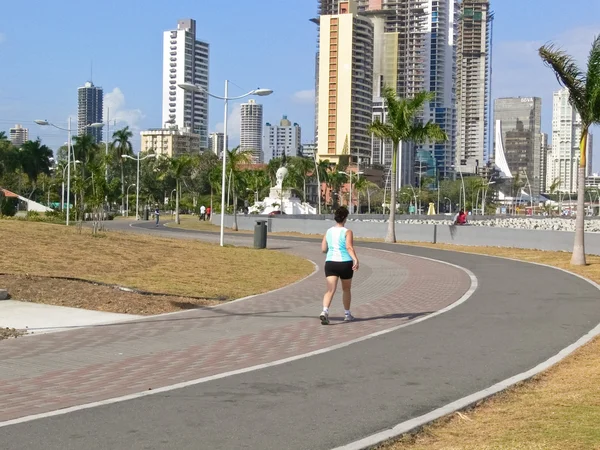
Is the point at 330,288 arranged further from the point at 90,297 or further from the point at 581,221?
the point at 581,221

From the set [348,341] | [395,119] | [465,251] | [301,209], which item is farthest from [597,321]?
[301,209]

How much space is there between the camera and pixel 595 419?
6168 millimetres

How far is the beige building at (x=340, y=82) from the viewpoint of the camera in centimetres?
17125

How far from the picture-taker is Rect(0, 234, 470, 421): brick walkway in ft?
25.2

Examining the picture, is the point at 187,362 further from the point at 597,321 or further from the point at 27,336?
the point at 597,321

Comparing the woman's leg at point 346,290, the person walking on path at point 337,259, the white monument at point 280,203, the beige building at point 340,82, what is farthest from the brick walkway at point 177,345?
the beige building at point 340,82

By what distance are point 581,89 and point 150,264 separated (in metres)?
13.1

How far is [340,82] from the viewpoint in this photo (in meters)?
174

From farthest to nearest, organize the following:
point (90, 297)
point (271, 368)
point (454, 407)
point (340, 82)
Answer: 1. point (340, 82)
2. point (90, 297)
3. point (271, 368)
4. point (454, 407)

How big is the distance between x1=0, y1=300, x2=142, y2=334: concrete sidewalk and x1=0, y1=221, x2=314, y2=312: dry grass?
0.99 meters

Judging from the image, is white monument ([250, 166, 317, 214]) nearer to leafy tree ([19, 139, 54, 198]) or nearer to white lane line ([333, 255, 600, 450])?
leafy tree ([19, 139, 54, 198])

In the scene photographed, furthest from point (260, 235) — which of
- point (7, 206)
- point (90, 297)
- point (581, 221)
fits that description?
point (7, 206)

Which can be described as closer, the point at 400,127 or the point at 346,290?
the point at 346,290

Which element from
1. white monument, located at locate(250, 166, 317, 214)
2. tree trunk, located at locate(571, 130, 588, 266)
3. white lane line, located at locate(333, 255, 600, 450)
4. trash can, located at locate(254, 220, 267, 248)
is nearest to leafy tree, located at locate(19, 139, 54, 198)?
white monument, located at locate(250, 166, 317, 214)
